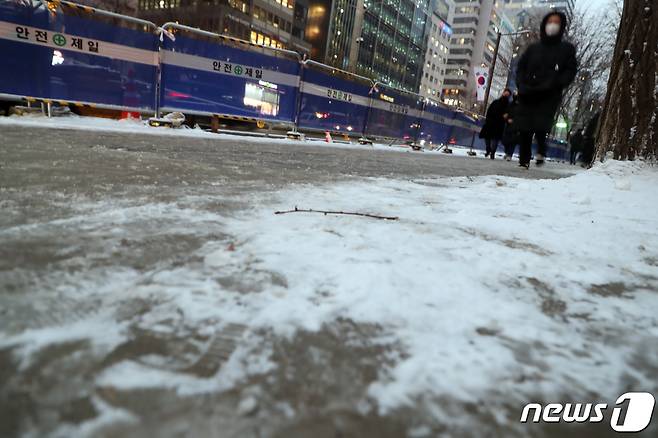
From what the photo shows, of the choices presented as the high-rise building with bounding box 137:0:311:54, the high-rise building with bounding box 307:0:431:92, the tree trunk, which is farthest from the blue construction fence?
the high-rise building with bounding box 307:0:431:92

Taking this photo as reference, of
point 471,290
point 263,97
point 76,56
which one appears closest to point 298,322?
point 471,290

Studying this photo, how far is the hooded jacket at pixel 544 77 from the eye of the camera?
600 centimetres

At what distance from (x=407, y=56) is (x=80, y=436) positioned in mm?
99371

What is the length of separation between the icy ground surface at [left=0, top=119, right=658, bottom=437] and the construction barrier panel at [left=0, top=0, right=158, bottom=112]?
281 inches

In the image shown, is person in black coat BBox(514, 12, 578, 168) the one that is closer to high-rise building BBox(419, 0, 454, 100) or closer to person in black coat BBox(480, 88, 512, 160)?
person in black coat BBox(480, 88, 512, 160)

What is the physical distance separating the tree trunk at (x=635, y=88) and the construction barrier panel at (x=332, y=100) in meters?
7.08

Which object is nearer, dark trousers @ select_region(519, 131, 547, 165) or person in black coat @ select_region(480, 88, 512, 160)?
dark trousers @ select_region(519, 131, 547, 165)

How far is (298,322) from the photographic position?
102 cm

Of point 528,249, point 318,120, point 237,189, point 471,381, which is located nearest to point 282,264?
point 471,381

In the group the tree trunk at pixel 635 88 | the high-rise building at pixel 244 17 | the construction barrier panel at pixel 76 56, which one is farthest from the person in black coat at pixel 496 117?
the high-rise building at pixel 244 17

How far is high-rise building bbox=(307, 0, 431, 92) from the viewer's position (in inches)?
2682

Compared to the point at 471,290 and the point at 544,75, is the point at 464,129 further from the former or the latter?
the point at 471,290

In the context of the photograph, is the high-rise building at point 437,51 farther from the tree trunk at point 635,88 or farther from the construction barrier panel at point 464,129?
the tree trunk at point 635,88

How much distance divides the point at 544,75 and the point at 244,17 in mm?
52769
